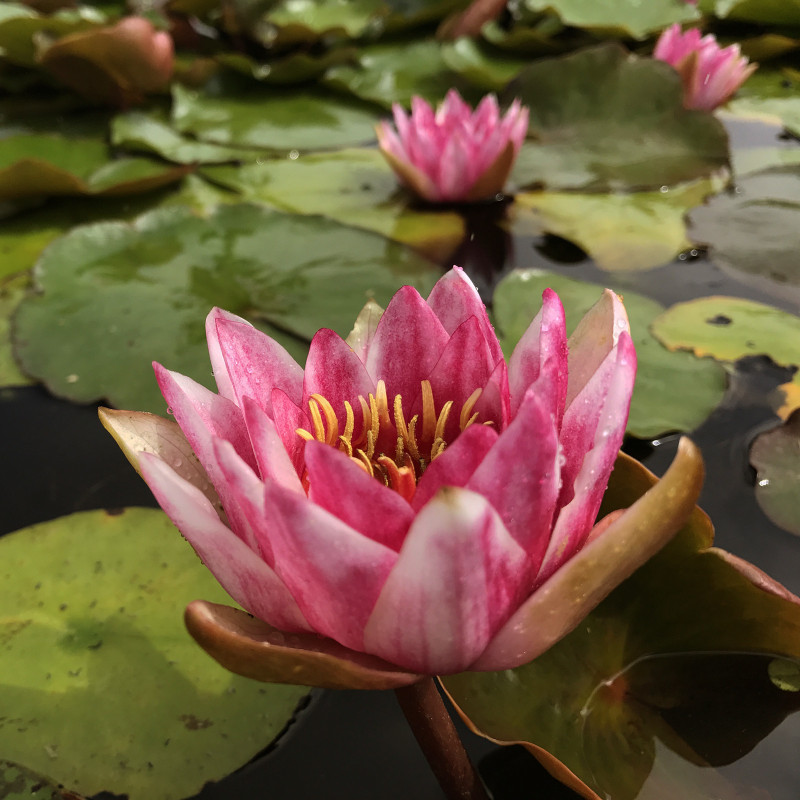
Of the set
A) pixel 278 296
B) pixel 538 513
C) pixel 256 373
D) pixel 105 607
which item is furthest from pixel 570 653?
pixel 278 296

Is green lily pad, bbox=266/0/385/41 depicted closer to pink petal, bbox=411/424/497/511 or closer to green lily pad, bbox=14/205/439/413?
green lily pad, bbox=14/205/439/413

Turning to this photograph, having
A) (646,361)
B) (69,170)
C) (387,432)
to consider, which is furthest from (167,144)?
(387,432)

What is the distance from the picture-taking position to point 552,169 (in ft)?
6.45

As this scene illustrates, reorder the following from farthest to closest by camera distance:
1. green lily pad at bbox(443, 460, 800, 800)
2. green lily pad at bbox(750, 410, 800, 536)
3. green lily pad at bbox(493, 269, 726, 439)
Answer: green lily pad at bbox(493, 269, 726, 439)
green lily pad at bbox(750, 410, 800, 536)
green lily pad at bbox(443, 460, 800, 800)

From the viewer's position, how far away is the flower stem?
0.59 m

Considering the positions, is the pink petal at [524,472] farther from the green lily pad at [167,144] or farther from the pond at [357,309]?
the green lily pad at [167,144]

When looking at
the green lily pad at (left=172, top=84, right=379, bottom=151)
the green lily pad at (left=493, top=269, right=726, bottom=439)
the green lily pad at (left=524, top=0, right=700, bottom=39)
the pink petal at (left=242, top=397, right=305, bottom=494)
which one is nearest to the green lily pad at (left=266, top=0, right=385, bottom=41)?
the green lily pad at (left=172, top=84, right=379, bottom=151)

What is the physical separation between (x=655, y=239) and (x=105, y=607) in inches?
57.2

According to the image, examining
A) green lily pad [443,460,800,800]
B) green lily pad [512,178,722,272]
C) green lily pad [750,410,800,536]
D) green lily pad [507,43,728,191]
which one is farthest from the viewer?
green lily pad [507,43,728,191]

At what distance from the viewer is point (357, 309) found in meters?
1.39

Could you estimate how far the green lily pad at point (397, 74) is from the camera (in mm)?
2445

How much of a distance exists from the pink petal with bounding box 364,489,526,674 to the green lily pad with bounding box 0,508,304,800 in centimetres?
35

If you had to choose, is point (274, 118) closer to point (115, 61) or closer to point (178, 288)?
point (115, 61)

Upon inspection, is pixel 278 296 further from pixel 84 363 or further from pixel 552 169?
pixel 552 169
